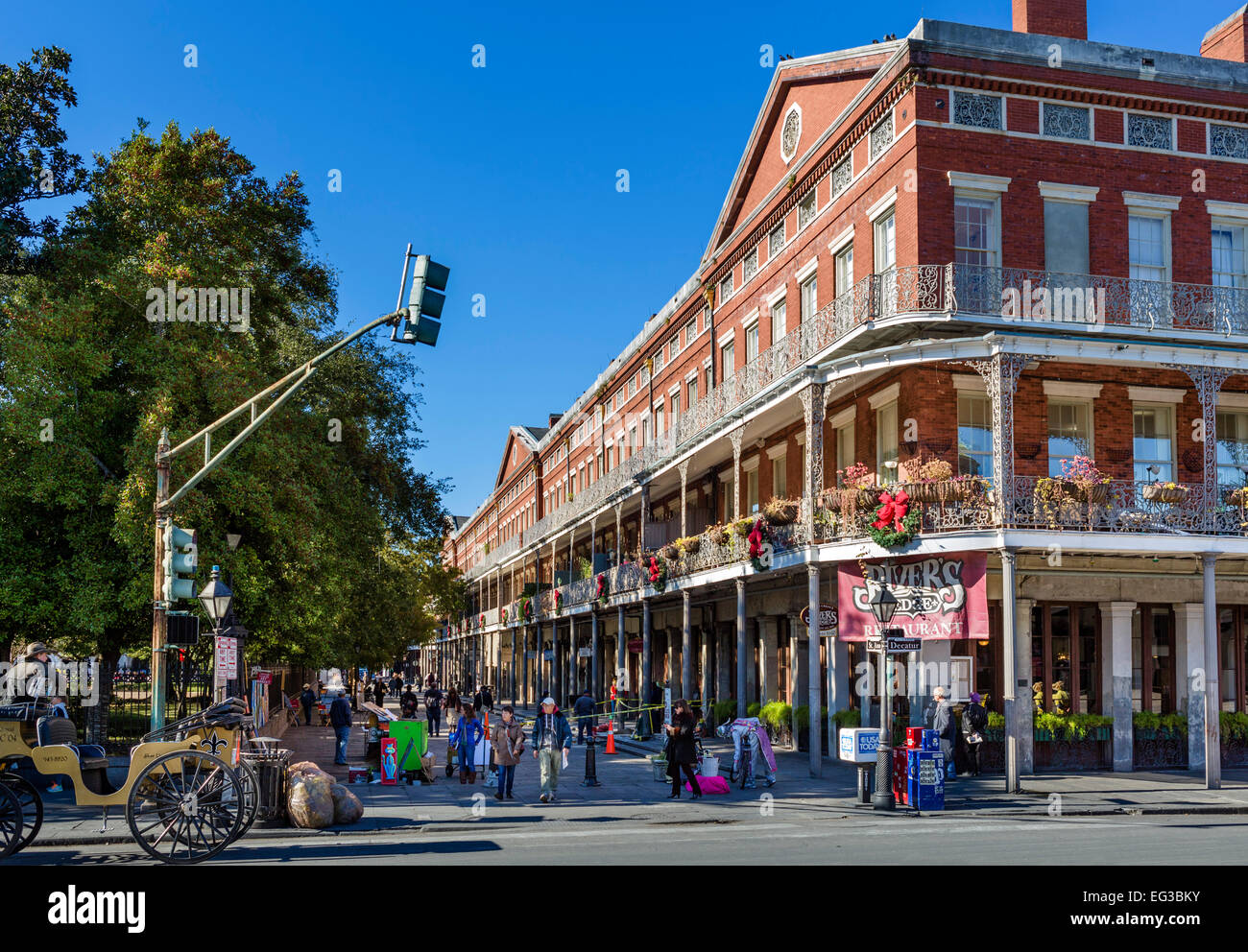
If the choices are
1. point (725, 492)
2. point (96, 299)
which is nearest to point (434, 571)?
point (725, 492)

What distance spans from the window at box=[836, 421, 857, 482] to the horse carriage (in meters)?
16.2

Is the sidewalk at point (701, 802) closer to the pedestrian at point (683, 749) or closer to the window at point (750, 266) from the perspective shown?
the pedestrian at point (683, 749)

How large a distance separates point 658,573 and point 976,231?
1391 centimetres

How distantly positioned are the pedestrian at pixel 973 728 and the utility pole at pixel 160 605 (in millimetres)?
13999

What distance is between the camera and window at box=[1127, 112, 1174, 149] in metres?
24.4

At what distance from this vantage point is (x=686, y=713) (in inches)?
754

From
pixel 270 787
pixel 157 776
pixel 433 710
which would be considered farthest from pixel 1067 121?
pixel 433 710

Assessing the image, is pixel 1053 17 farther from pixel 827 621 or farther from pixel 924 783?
pixel 924 783

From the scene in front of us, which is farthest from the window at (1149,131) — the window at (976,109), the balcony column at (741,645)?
the balcony column at (741,645)

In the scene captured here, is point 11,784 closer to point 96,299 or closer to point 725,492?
point 96,299

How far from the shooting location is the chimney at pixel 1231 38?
26.9m

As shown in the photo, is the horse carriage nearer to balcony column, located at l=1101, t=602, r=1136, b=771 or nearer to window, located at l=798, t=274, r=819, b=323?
balcony column, located at l=1101, t=602, r=1136, b=771

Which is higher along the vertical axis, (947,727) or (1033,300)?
(1033,300)

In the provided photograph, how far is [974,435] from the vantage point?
931 inches
